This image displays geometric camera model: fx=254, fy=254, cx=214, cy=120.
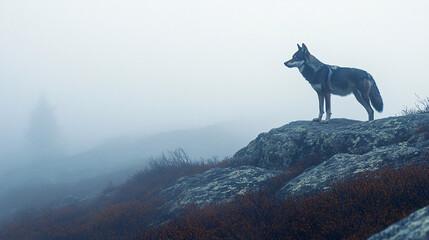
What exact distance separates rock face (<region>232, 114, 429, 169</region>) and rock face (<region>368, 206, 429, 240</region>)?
4582 mm

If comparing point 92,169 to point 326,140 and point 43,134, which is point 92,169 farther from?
point 326,140

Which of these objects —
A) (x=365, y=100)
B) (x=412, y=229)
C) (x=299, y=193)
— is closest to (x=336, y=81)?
(x=365, y=100)

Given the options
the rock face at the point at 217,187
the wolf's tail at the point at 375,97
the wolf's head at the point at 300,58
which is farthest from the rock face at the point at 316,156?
the wolf's head at the point at 300,58

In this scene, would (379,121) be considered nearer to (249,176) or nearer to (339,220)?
(249,176)

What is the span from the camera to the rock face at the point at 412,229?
1.73m

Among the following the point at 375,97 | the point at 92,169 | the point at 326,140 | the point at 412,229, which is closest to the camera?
the point at 412,229

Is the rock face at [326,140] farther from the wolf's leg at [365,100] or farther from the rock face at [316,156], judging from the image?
the wolf's leg at [365,100]

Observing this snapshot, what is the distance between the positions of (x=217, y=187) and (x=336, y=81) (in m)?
5.54

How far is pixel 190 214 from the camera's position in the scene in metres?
5.34

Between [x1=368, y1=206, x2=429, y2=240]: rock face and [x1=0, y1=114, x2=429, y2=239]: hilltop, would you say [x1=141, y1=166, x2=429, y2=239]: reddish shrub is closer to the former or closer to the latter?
A: [x1=0, y1=114, x2=429, y2=239]: hilltop

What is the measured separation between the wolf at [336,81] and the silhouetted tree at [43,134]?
5241 centimetres

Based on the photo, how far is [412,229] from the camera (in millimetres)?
1836

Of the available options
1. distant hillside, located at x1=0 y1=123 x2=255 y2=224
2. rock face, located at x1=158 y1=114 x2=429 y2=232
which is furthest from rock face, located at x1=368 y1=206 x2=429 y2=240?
distant hillside, located at x1=0 y1=123 x2=255 y2=224

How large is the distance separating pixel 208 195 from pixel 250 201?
1916 mm
